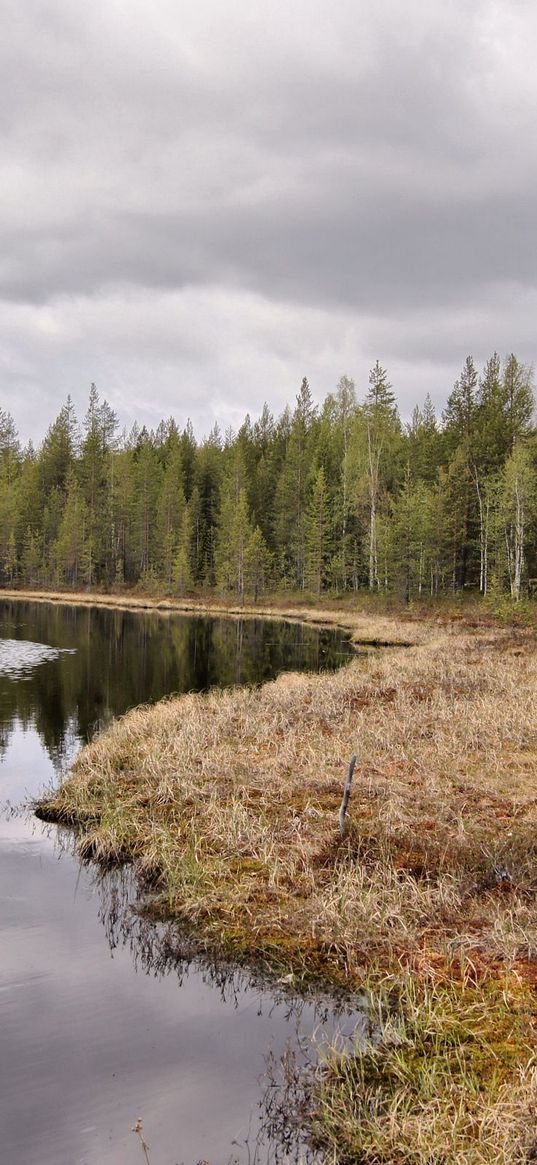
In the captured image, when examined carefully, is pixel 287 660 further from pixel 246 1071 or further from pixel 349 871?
pixel 246 1071

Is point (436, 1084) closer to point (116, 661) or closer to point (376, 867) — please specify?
point (376, 867)

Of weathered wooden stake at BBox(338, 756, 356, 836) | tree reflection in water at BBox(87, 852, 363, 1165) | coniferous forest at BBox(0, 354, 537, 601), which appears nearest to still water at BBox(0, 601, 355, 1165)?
tree reflection in water at BBox(87, 852, 363, 1165)

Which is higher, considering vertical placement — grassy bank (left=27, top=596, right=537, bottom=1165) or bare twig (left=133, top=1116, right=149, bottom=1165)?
grassy bank (left=27, top=596, right=537, bottom=1165)

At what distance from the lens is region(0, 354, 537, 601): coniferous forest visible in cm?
5712

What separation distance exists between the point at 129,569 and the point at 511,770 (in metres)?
83.4

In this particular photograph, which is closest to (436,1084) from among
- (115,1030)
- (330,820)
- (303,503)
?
(115,1030)

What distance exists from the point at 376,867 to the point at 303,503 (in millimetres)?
70631

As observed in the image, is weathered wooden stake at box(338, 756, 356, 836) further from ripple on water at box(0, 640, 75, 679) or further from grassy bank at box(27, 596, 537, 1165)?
ripple on water at box(0, 640, 75, 679)

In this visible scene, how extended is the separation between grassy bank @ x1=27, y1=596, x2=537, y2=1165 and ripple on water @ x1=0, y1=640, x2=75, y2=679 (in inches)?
497

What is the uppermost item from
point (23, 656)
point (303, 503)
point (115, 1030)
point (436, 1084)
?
point (303, 503)

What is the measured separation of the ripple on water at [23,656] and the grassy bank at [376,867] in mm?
12636

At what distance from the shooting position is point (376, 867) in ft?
30.8

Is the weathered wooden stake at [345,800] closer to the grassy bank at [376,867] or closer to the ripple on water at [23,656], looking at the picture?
the grassy bank at [376,867]

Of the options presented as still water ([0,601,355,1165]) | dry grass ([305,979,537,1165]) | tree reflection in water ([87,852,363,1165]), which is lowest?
still water ([0,601,355,1165])
